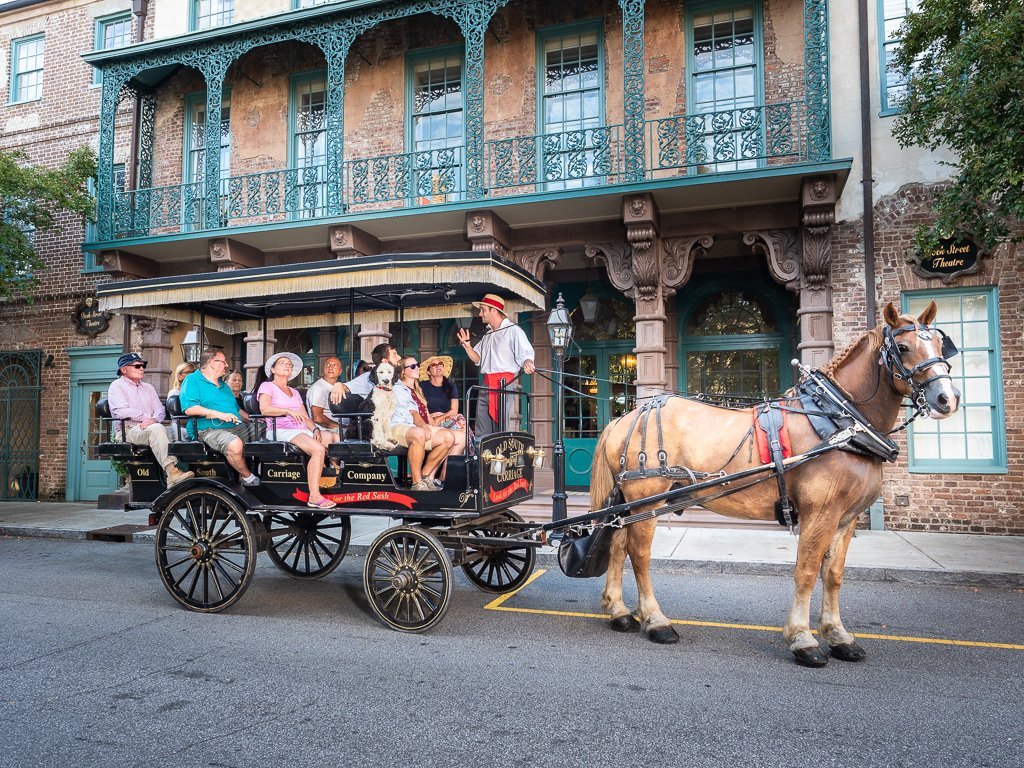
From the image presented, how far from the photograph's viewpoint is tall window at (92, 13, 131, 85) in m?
15.4

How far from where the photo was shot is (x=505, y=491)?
5664 millimetres

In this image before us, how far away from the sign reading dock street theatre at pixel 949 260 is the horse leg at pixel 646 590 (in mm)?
6981

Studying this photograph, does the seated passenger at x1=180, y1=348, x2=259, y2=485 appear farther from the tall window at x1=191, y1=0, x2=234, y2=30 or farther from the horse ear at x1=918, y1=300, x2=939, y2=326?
the tall window at x1=191, y1=0, x2=234, y2=30

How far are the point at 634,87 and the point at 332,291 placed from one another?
6.21m

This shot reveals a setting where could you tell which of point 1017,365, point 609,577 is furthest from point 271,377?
point 1017,365

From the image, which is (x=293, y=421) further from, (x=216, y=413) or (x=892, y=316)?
(x=892, y=316)

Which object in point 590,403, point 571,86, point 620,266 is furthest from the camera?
point 590,403

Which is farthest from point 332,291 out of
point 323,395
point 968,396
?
point 968,396

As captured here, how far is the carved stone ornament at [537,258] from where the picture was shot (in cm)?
1136

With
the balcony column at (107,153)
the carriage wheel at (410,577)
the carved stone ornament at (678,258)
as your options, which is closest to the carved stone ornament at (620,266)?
the carved stone ornament at (678,258)

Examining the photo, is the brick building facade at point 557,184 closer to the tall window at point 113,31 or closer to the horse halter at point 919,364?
the tall window at point 113,31

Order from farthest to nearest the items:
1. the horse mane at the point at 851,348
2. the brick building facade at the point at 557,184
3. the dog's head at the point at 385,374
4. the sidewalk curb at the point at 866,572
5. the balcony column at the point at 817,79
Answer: the brick building facade at the point at 557,184, the balcony column at the point at 817,79, the sidewalk curb at the point at 866,572, the dog's head at the point at 385,374, the horse mane at the point at 851,348

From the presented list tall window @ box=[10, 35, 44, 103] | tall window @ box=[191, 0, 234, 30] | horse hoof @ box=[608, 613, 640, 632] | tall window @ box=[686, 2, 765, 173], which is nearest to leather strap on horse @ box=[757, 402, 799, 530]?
horse hoof @ box=[608, 613, 640, 632]

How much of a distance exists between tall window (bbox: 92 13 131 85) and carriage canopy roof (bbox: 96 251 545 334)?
11.7 metres
